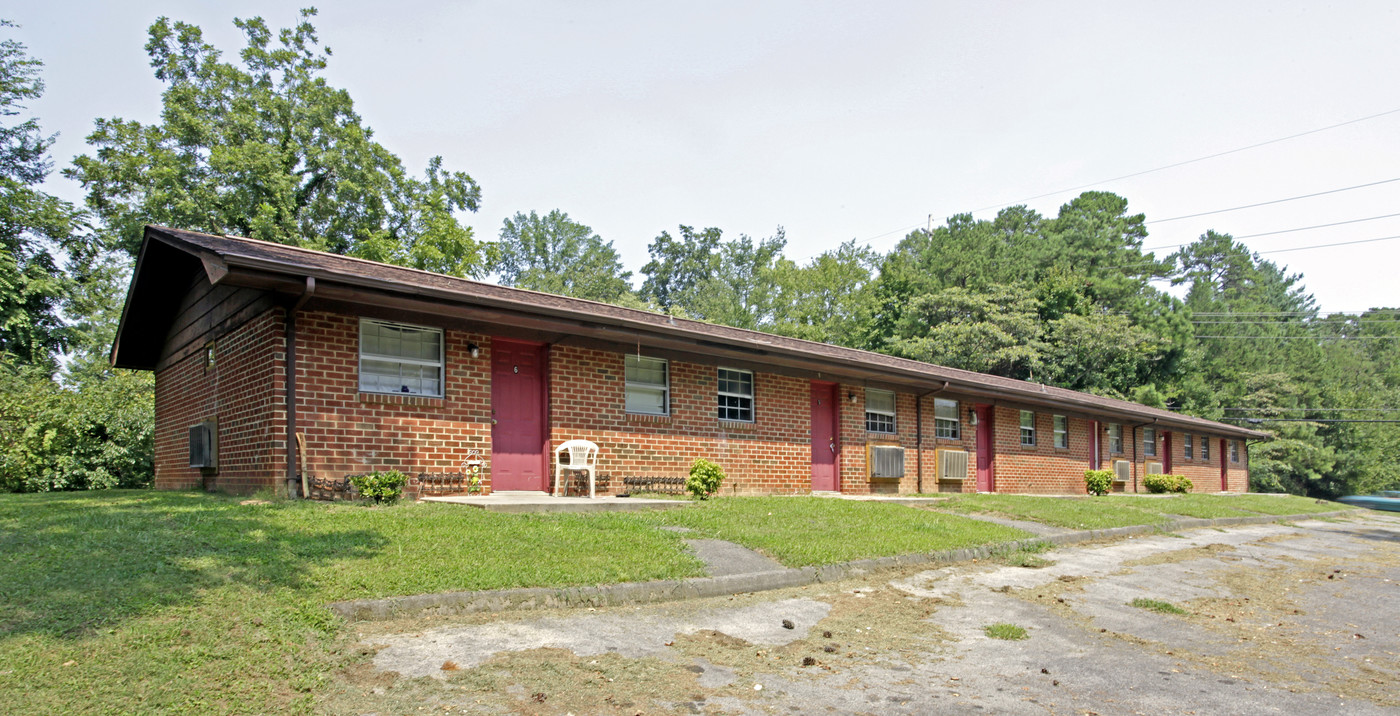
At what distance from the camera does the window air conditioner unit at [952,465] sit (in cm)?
2022

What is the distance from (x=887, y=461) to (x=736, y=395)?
16.2 ft

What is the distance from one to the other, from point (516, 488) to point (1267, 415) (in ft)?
172

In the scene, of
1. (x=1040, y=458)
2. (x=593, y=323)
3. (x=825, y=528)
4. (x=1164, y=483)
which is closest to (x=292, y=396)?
(x=593, y=323)

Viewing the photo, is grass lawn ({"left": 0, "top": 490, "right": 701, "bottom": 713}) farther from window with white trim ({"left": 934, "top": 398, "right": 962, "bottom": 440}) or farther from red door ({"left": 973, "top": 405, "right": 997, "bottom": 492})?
red door ({"left": 973, "top": 405, "right": 997, "bottom": 492})

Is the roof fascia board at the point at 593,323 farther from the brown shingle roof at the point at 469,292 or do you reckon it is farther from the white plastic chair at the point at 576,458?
the white plastic chair at the point at 576,458

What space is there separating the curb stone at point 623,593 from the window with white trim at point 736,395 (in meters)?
5.78

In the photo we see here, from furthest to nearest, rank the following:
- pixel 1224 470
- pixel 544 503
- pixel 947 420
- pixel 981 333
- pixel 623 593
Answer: pixel 981 333 → pixel 1224 470 → pixel 947 420 → pixel 544 503 → pixel 623 593

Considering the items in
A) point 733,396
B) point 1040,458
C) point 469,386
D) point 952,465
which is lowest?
point 1040,458

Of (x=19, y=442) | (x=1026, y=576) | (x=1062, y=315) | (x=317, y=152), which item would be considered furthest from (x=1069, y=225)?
(x=19, y=442)

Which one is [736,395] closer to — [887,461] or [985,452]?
[887,461]

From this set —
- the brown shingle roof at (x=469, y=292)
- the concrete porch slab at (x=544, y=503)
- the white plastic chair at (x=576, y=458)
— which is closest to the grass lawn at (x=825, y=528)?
the concrete porch slab at (x=544, y=503)

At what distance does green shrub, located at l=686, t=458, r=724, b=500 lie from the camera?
13578mm

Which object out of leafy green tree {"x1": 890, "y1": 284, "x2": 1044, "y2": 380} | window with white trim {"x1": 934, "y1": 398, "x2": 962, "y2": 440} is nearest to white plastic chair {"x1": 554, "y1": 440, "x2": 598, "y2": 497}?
window with white trim {"x1": 934, "y1": 398, "x2": 962, "y2": 440}

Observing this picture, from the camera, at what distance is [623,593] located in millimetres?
6887
